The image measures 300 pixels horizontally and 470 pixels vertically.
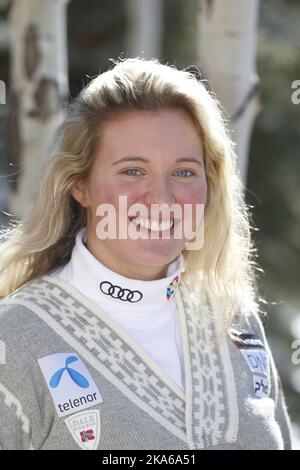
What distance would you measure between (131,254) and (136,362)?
10.9 inches

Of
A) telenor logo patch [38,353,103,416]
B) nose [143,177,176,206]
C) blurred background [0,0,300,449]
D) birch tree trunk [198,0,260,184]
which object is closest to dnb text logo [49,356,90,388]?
telenor logo patch [38,353,103,416]

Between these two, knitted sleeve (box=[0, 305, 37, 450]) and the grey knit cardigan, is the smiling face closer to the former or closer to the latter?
the grey knit cardigan

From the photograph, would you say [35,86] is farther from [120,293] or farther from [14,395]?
[14,395]

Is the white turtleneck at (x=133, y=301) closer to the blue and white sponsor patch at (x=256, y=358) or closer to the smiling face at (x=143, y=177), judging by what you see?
the smiling face at (x=143, y=177)

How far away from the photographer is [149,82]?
7.95 ft

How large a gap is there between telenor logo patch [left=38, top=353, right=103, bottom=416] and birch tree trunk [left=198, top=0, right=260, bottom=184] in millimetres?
1171

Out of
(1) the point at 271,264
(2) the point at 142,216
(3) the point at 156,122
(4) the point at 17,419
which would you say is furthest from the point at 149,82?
(1) the point at 271,264

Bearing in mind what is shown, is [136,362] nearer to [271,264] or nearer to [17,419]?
[17,419]

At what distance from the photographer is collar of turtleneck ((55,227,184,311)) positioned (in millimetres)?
2385

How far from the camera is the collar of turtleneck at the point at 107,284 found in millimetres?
2385

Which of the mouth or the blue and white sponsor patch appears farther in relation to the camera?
the blue and white sponsor patch

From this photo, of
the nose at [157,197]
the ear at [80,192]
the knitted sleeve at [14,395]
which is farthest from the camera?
the ear at [80,192]

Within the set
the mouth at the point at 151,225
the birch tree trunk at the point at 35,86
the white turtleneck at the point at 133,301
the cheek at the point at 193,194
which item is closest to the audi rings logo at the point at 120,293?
the white turtleneck at the point at 133,301

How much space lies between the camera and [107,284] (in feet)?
7.82
